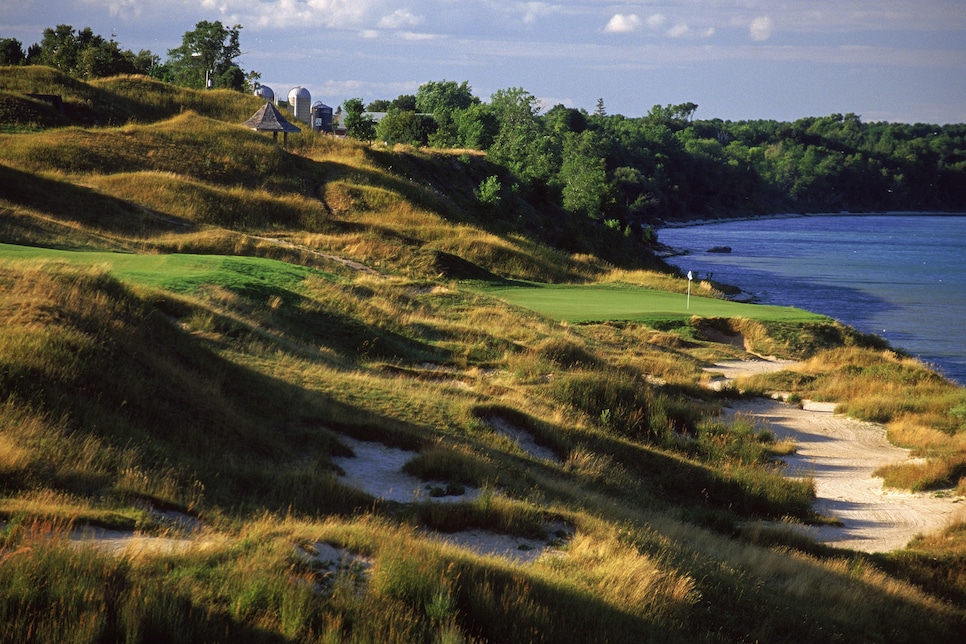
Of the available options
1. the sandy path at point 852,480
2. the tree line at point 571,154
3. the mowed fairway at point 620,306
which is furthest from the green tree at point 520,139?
the sandy path at point 852,480

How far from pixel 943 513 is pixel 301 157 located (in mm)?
45603

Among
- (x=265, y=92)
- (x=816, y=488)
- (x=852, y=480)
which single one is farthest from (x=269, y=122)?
(x=816, y=488)

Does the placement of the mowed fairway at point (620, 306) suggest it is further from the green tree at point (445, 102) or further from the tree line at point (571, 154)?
the green tree at point (445, 102)

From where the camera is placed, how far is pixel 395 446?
46.4 ft

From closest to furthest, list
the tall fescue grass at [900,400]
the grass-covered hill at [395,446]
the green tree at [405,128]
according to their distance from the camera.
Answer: the grass-covered hill at [395,446]
the tall fescue grass at [900,400]
the green tree at [405,128]

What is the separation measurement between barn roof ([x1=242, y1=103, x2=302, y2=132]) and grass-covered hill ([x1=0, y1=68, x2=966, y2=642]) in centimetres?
2187

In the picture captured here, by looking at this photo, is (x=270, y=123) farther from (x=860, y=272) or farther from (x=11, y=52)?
(x=860, y=272)

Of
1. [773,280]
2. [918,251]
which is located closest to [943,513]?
[773,280]

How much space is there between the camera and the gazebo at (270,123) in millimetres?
57578

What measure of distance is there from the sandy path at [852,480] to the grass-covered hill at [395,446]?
58cm

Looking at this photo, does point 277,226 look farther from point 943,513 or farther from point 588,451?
point 943,513

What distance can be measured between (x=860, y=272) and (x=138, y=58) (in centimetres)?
7835

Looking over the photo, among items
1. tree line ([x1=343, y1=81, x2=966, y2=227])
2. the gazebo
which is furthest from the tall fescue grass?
tree line ([x1=343, y1=81, x2=966, y2=227])

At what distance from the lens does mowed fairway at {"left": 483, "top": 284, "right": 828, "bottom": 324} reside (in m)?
32.0
